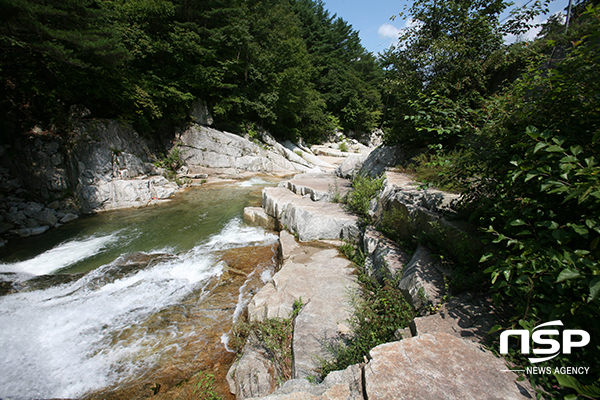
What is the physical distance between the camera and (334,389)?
2086 mm

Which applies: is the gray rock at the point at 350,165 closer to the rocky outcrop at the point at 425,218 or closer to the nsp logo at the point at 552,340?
the rocky outcrop at the point at 425,218

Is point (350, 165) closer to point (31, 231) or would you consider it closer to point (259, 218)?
point (259, 218)

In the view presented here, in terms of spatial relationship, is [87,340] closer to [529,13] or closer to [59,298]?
[59,298]

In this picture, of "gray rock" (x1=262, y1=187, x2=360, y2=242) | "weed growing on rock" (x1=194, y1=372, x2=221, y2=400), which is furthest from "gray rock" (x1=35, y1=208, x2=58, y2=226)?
"weed growing on rock" (x1=194, y1=372, x2=221, y2=400)

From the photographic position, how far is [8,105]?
35.1 feet

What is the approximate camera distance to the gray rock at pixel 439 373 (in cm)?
179

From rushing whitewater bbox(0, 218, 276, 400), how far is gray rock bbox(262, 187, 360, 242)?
2.30 m

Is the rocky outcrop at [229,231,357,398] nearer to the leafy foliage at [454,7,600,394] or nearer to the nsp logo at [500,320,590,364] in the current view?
the nsp logo at [500,320,590,364]

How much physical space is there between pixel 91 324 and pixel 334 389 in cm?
478

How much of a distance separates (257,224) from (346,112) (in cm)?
3412

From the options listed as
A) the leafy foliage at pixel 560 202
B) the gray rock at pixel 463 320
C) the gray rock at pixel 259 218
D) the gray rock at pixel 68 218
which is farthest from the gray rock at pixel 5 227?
the leafy foliage at pixel 560 202

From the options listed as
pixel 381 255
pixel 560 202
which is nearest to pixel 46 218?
pixel 381 255

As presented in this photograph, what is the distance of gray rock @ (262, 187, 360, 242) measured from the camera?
6.21 metres

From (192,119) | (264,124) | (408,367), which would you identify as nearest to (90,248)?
(408,367)
